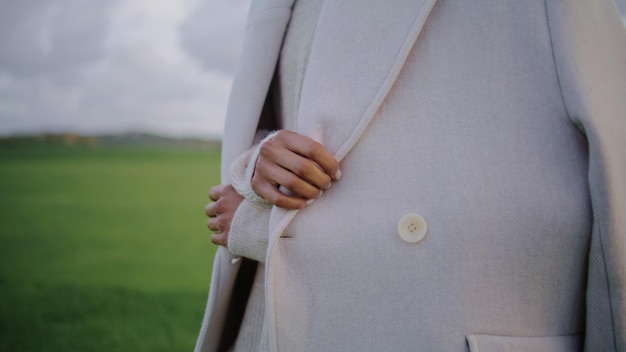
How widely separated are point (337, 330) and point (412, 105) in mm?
496

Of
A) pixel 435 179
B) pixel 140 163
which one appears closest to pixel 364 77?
pixel 435 179

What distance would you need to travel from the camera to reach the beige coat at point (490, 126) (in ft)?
2.94

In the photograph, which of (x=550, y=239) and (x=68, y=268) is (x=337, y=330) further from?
(x=68, y=268)

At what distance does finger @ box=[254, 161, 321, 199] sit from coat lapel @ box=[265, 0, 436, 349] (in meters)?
0.06

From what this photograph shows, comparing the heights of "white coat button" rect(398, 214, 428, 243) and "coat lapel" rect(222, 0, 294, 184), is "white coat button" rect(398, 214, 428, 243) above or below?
below

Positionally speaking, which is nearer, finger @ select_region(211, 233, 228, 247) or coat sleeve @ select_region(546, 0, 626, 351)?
coat sleeve @ select_region(546, 0, 626, 351)

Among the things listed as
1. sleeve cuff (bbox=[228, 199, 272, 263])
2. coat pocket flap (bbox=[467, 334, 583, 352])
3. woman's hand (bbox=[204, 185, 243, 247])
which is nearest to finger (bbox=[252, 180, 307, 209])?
sleeve cuff (bbox=[228, 199, 272, 263])

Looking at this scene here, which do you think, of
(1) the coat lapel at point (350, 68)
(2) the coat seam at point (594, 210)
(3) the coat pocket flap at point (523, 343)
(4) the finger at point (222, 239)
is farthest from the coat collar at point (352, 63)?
(3) the coat pocket flap at point (523, 343)

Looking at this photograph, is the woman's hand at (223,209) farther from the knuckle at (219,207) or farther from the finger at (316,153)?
the finger at (316,153)

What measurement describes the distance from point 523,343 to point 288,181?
0.58 metres

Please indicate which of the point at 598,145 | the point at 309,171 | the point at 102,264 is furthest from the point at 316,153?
the point at 102,264

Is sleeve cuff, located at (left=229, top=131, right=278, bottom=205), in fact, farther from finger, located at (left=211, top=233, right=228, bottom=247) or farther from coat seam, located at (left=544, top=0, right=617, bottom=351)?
coat seam, located at (left=544, top=0, right=617, bottom=351)

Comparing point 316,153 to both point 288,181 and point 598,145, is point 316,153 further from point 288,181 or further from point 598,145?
point 598,145

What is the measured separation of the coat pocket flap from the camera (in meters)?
0.90
